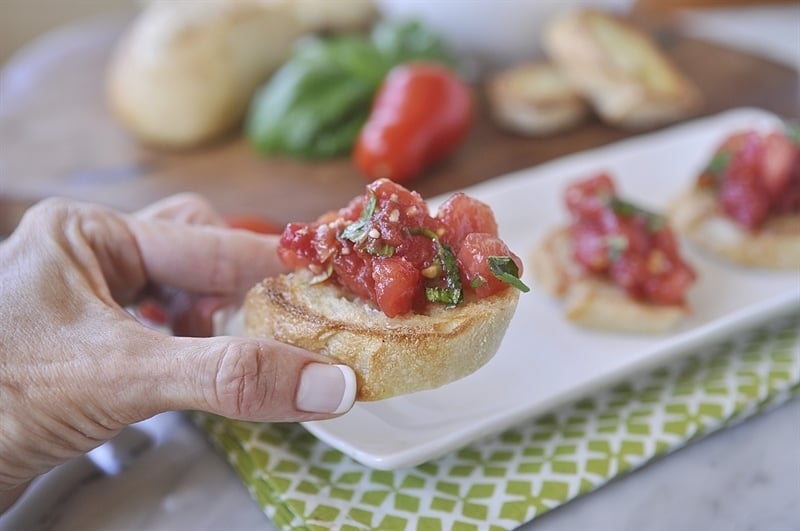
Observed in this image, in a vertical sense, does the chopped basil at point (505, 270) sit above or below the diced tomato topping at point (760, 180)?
above

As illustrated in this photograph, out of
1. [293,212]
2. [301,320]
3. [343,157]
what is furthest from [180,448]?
[343,157]

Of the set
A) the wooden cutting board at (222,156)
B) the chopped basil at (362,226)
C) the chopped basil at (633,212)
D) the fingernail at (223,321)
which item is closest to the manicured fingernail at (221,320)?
the fingernail at (223,321)

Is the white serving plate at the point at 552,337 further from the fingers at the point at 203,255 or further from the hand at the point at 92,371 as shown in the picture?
the fingers at the point at 203,255

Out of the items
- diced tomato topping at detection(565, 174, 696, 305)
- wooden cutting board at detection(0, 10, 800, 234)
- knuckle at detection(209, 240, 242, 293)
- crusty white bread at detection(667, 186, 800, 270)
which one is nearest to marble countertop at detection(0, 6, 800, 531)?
knuckle at detection(209, 240, 242, 293)

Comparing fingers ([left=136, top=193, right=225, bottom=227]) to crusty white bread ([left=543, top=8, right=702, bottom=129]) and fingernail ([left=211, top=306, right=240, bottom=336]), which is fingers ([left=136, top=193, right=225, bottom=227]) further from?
crusty white bread ([left=543, top=8, right=702, bottom=129])

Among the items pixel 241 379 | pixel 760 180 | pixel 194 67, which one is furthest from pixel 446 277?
pixel 194 67
